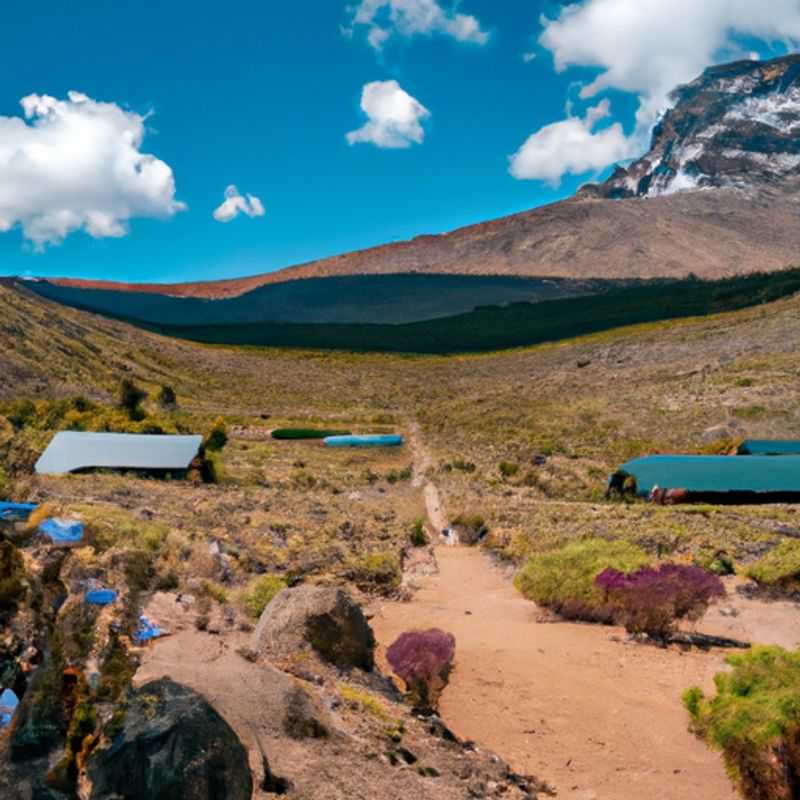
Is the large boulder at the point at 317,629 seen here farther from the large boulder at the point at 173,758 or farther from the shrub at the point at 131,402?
the shrub at the point at 131,402

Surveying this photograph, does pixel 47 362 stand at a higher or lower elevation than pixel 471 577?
higher

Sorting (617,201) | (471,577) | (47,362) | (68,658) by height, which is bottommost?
(471,577)

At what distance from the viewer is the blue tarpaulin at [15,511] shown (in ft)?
38.6

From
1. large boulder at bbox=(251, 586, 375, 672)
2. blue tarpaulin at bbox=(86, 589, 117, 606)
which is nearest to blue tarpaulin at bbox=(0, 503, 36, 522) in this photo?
blue tarpaulin at bbox=(86, 589, 117, 606)

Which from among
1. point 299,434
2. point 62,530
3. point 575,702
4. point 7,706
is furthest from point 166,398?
point 7,706

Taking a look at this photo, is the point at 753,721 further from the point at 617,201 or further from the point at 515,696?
the point at 617,201

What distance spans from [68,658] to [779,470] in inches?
1012

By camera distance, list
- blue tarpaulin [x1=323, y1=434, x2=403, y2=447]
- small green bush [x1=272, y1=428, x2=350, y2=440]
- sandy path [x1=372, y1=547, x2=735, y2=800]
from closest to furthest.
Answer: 1. sandy path [x1=372, y1=547, x2=735, y2=800]
2. blue tarpaulin [x1=323, y1=434, x2=403, y2=447]
3. small green bush [x1=272, y1=428, x2=350, y2=440]

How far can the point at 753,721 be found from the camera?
898cm

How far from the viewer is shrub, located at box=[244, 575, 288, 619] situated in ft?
42.0

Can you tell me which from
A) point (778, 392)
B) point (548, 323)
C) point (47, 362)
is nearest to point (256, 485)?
point (47, 362)

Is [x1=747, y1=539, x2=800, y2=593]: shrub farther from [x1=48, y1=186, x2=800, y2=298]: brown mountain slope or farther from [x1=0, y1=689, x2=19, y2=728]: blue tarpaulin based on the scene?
[x1=48, y1=186, x2=800, y2=298]: brown mountain slope

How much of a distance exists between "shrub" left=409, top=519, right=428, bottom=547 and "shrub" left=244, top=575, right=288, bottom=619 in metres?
8.41

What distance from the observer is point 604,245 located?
438 ft
